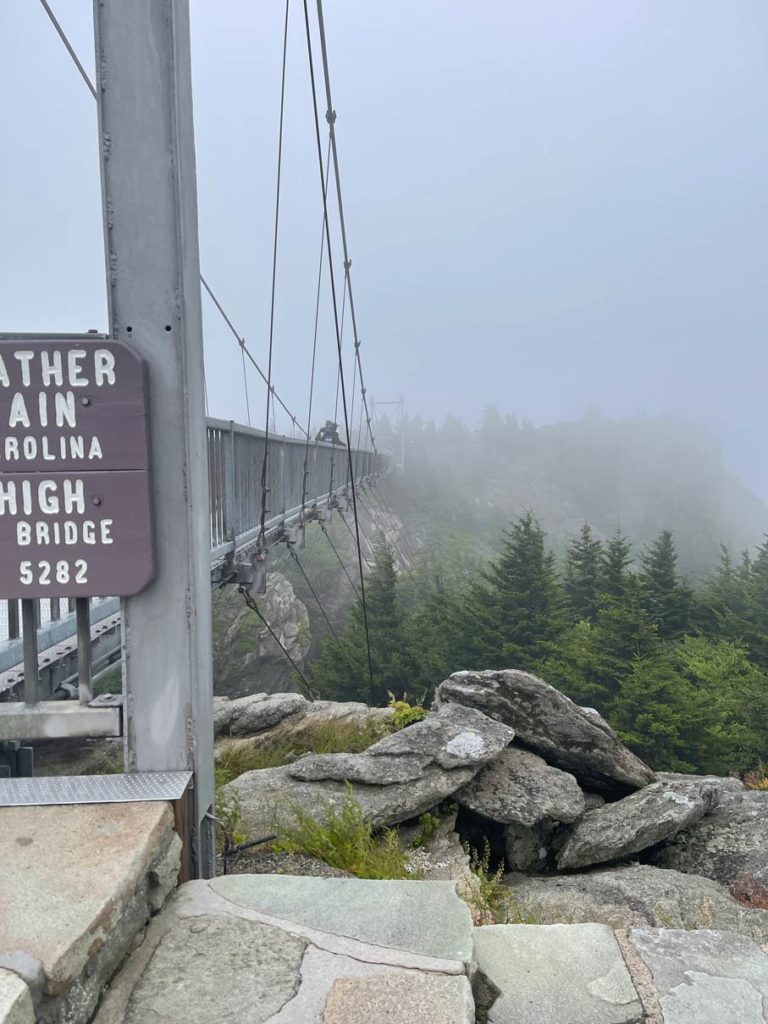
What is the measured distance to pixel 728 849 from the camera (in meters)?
5.25

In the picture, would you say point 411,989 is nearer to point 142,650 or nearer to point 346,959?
point 346,959

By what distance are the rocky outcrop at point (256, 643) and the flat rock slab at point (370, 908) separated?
94.6ft

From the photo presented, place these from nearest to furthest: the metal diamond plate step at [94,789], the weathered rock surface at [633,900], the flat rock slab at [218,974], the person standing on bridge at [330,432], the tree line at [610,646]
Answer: the flat rock slab at [218,974], the metal diamond plate step at [94,789], the weathered rock surface at [633,900], the person standing on bridge at [330,432], the tree line at [610,646]

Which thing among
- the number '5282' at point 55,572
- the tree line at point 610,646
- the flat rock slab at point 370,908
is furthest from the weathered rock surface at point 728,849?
the tree line at point 610,646

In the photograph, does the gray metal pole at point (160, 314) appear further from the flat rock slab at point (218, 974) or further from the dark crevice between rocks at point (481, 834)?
the dark crevice between rocks at point (481, 834)

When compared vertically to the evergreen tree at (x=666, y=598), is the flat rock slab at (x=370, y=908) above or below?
above

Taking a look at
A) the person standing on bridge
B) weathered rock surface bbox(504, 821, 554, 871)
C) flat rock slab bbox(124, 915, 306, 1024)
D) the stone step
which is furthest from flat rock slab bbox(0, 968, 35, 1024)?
the person standing on bridge

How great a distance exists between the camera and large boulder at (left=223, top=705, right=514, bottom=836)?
4434 millimetres

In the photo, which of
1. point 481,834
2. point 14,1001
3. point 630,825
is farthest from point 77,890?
point 630,825

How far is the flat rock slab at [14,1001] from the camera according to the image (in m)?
1.34

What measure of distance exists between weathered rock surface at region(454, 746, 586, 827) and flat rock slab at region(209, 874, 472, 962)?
2915mm

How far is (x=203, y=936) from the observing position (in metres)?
1.95

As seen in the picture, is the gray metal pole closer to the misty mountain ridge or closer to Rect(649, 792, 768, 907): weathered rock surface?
Rect(649, 792, 768, 907): weathered rock surface

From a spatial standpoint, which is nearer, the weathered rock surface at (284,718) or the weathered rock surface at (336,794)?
the weathered rock surface at (336,794)
